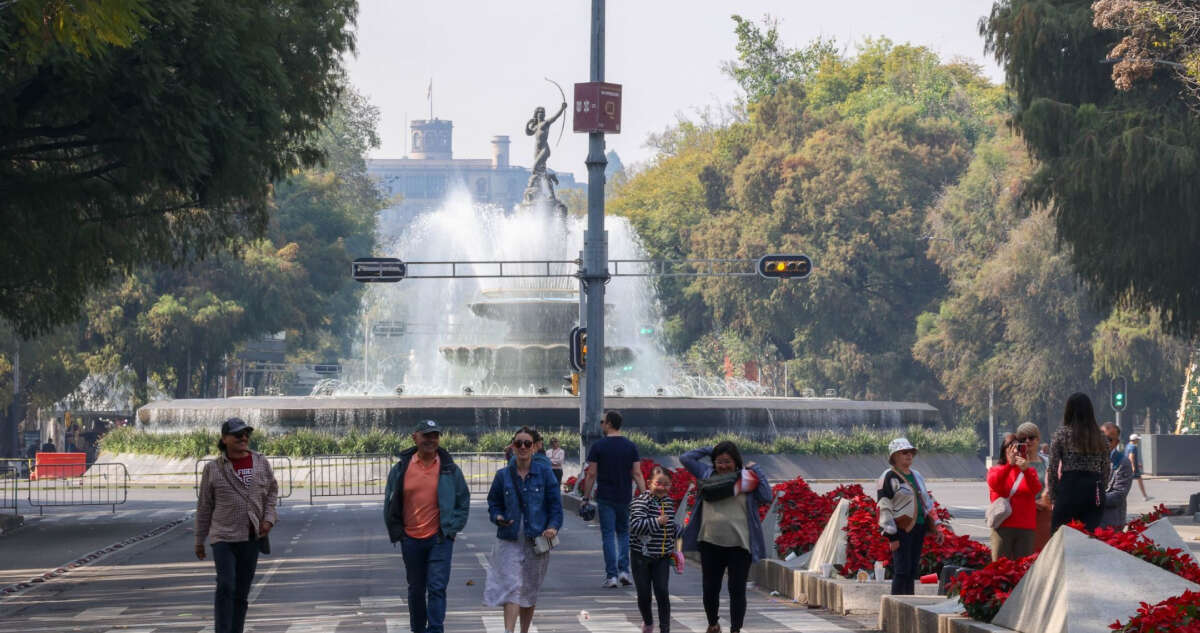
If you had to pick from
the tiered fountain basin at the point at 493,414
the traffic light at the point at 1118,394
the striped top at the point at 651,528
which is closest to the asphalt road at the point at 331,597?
the striped top at the point at 651,528

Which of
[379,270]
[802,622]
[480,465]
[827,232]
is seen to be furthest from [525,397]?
[827,232]

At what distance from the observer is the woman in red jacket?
13.8 metres

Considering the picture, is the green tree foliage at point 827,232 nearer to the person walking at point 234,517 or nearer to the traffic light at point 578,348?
the traffic light at point 578,348

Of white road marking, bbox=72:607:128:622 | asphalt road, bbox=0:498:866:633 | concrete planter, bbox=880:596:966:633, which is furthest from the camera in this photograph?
white road marking, bbox=72:607:128:622

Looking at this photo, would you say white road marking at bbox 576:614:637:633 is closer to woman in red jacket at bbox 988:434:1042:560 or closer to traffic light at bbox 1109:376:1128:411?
woman in red jacket at bbox 988:434:1042:560

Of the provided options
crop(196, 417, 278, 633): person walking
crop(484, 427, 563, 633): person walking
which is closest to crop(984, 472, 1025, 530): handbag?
crop(484, 427, 563, 633): person walking

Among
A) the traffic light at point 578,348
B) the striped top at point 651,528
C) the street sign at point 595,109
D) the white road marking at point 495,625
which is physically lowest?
the white road marking at point 495,625

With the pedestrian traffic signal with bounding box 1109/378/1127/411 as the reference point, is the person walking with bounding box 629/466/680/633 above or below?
below

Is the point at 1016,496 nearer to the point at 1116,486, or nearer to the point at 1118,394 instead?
the point at 1116,486

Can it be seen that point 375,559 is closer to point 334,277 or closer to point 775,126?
point 334,277

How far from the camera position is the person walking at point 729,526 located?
13477mm

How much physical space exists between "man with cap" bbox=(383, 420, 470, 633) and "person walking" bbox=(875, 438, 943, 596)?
327cm

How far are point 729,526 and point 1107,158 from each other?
1908 centimetres

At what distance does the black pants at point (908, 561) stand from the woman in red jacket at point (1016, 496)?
1.93 feet
